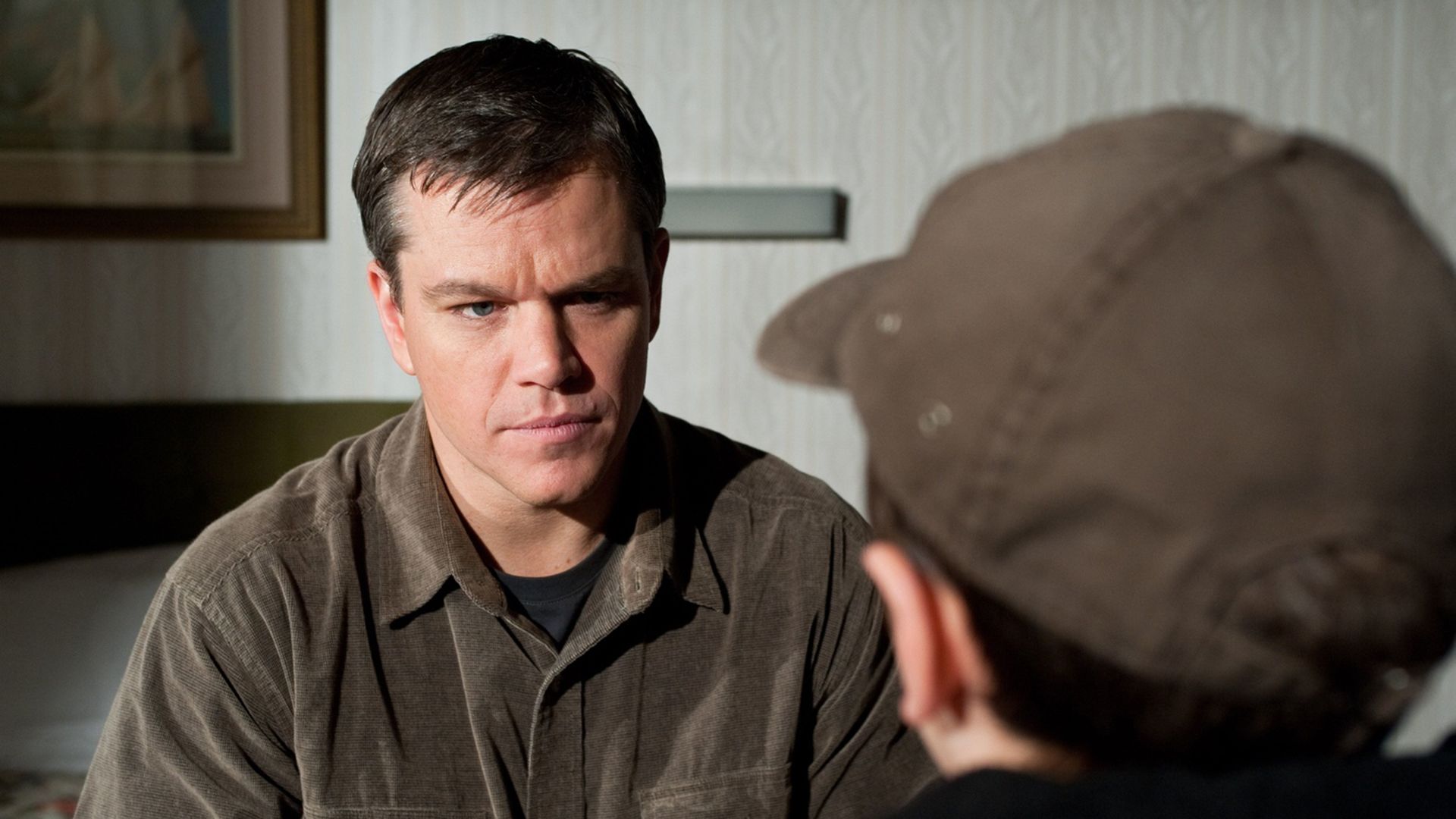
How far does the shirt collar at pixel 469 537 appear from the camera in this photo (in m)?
1.22

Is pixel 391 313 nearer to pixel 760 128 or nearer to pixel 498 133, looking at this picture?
pixel 498 133

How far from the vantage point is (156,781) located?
3.77 ft

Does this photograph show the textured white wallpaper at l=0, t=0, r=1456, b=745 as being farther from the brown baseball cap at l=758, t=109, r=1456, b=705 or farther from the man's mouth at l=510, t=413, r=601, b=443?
the brown baseball cap at l=758, t=109, r=1456, b=705

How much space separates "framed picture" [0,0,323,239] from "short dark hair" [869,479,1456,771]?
2366 millimetres

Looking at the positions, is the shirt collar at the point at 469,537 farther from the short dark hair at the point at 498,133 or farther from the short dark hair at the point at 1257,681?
the short dark hair at the point at 1257,681

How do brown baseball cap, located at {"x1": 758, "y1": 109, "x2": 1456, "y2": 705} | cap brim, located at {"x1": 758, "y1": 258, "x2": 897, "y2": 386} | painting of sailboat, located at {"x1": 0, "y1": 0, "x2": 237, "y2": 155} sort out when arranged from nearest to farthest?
brown baseball cap, located at {"x1": 758, "y1": 109, "x2": 1456, "y2": 705} → cap brim, located at {"x1": 758, "y1": 258, "x2": 897, "y2": 386} → painting of sailboat, located at {"x1": 0, "y1": 0, "x2": 237, "y2": 155}

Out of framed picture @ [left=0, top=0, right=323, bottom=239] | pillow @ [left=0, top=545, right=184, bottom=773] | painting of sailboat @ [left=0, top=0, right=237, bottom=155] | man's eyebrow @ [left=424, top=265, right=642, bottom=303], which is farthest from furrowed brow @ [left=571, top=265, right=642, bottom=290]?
painting of sailboat @ [left=0, top=0, right=237, bottom=155]

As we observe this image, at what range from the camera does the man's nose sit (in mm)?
1180

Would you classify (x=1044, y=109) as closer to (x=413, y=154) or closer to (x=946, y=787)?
(x=413, y=154)

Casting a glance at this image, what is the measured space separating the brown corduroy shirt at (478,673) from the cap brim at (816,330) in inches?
22.2

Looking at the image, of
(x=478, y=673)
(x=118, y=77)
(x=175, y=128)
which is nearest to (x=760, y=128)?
(x=175, y=128)

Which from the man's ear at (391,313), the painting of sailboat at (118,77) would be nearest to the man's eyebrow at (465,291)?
the man's ear at (391,313)

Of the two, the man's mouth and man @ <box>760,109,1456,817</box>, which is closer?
man @ <box>760,109,1456,817</box>

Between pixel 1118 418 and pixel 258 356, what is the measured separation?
2490mm
